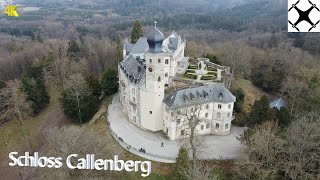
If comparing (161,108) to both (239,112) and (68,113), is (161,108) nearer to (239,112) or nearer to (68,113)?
(239,112)

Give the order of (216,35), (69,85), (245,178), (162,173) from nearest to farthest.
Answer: (245,178) < (162,173) < (69,85) < (216,35)

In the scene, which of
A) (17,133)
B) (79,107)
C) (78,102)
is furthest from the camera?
(17,133)

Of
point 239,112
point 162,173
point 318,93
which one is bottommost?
point 162,173

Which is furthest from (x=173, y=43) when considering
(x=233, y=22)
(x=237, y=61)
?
(x=233, y=22)

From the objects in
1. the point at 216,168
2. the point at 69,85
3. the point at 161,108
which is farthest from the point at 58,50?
the point at 216,168

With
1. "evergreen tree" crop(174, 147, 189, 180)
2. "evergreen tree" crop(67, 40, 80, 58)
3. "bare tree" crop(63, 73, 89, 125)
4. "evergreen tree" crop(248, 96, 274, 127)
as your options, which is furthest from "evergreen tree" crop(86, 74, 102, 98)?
"evergreen tree" crop(248, 96, 274, 127)

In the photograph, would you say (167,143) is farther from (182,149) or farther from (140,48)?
(140,48)

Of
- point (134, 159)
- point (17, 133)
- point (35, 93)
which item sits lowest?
point (17, 133)
